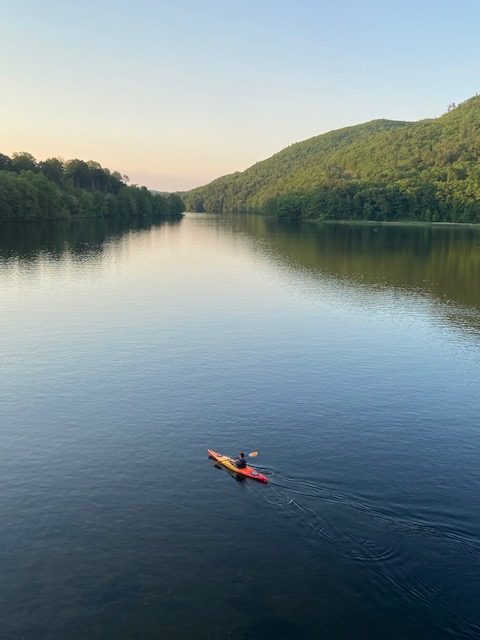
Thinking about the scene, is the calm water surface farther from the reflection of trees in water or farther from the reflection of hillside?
the reflection of trees in water

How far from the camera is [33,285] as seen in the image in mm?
99500

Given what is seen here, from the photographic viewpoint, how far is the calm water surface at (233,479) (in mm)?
24859

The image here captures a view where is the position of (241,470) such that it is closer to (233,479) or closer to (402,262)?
(233,479)

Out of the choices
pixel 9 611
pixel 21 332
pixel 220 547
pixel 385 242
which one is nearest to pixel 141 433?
pixel 220 547

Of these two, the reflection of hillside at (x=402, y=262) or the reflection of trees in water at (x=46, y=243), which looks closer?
the reflection of hillside at (x=402, y=262)

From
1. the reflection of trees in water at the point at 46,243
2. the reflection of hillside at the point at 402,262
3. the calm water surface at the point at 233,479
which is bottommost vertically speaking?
the calm water surface at the point at 233,479

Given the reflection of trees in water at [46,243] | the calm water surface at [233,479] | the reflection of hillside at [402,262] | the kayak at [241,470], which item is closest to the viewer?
the calm water surface at [233,479]

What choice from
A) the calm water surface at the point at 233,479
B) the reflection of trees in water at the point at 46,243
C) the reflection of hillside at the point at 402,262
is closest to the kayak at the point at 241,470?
the calm water surface at the point at 233,479

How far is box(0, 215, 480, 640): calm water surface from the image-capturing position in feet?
81.6

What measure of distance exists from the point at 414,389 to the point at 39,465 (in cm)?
3549

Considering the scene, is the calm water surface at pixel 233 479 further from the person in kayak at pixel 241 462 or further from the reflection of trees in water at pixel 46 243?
the reflection of trees in water at pixel 46 243

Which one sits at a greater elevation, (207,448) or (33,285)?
(33,285)

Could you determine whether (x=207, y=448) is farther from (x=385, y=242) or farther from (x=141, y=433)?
(x=385, y=242)

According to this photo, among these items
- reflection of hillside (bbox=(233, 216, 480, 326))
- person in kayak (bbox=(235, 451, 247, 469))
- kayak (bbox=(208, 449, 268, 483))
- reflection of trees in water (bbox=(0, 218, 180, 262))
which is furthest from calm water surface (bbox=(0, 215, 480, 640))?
reflection of trees in water (bbox=(0, 218, 180, 262))
